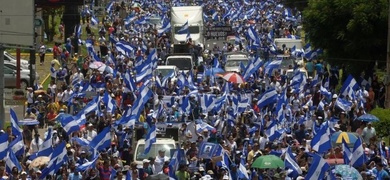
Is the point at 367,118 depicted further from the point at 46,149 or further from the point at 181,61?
the point at 181,61

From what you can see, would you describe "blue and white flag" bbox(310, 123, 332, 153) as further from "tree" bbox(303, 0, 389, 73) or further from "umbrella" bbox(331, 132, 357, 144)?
"tree" bbox(303, 0, 389, 73)

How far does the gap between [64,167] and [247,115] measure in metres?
8.41

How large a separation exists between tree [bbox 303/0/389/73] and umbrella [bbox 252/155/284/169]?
1756 centimetres

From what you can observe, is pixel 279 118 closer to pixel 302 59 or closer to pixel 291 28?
pixel 302 59

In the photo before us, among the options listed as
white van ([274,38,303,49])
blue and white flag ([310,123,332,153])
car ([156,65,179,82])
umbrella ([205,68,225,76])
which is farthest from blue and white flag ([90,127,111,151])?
white van ([274,38,303,49])

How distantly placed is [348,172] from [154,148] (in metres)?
5.94

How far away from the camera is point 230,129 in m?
34.1

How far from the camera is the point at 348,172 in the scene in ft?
86.1

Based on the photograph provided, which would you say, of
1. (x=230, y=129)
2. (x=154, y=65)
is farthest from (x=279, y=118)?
(x=154, y=65)

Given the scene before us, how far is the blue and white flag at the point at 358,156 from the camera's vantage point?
91.5 ft

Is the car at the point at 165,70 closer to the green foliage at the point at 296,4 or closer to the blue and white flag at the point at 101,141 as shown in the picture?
the blue and white flag at the point at 101,141

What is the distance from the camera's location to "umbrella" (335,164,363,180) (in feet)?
85.8

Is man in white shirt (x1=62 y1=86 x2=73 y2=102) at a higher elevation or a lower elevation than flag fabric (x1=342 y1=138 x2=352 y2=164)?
lower

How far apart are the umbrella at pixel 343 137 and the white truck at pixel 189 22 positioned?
92.1 feet
